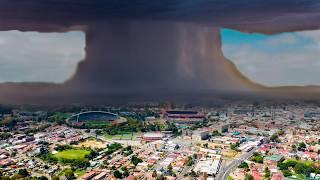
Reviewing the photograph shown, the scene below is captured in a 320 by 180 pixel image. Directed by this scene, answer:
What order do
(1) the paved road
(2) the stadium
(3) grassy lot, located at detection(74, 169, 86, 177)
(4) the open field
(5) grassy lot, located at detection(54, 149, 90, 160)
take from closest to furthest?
(1) the paved road → (3) grassy lot, located at detection(74, 169, 86, 177) → (5) grassy lot, located at detection(54, 149, 90, 160) → (4) the open field → (2) the stadium

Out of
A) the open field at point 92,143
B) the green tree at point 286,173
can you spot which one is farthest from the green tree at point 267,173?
the open field at point 92,143

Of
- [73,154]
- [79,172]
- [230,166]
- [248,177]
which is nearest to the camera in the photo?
[248,177]

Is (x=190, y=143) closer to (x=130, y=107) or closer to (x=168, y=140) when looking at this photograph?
(x=168, y=140)

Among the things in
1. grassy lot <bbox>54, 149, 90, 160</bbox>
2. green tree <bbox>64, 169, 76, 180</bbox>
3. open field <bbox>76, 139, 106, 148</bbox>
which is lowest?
green tree <bbox>64, 169, 76, 180</bbox>

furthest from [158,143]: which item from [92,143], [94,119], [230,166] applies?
[94,119]

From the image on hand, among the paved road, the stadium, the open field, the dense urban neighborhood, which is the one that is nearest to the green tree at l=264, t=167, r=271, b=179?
the dense urban neighborhood

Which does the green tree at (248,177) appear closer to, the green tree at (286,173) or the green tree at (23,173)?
the green tree at (286,173)

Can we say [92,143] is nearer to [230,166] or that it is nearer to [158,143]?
[158,143]

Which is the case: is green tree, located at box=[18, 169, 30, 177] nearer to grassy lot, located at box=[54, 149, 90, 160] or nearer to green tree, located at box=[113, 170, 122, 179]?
grassy lot, located at box=[54, 149, 90, 160]
